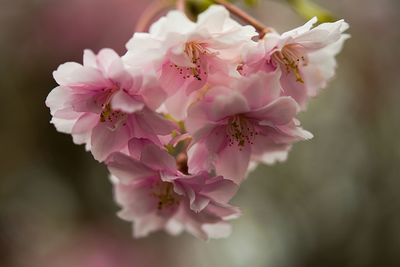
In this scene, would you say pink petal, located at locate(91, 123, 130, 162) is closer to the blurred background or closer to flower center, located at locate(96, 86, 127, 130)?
flower center, located at locate(96, 86, 127, 130)

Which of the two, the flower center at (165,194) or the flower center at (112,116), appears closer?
the flower center at (112,116)

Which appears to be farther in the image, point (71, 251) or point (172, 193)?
point (71, 251)

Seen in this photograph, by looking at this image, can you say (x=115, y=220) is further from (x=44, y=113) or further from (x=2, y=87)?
(x=2, y=87)

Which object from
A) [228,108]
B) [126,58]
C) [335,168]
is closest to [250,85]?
[228,108]

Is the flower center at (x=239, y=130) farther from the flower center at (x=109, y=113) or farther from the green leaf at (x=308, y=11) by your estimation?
the green leaf at (x=308, y=11)

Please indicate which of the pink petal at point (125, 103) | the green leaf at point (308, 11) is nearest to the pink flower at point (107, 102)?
the pink petal at point (125, 103)

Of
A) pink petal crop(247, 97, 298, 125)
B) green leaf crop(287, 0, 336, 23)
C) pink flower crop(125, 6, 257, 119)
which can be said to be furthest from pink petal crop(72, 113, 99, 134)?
green leaf crop(287, 0, 336, 23)
